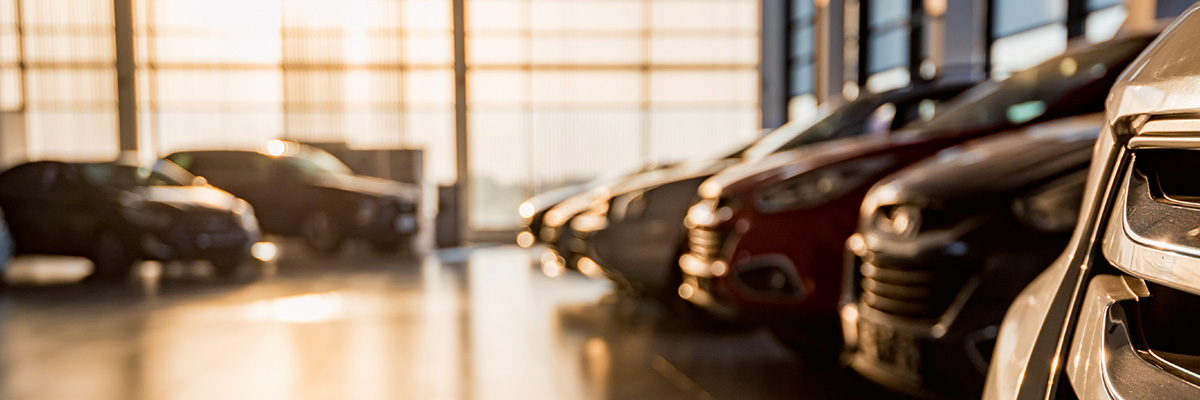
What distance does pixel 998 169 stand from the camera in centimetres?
252

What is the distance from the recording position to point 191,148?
10836 mm

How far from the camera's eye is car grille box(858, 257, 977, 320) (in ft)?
7.67

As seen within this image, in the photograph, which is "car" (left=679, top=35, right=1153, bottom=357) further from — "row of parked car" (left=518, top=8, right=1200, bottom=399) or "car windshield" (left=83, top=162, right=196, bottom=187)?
"car windshield" (left=83, top=162, right=196, bottom=187)

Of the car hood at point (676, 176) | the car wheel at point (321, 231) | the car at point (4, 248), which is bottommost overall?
the car wheel at point (321, 231)

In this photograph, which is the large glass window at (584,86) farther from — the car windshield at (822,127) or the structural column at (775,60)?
the car windshield at (822,127)

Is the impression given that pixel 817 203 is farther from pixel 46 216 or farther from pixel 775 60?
pixel 775 60

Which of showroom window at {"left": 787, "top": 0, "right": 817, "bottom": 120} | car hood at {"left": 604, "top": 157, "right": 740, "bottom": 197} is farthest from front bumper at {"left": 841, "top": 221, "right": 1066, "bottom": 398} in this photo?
showroom window at {"left": 787, "top": 0, "right": 817, "bottom": 120}

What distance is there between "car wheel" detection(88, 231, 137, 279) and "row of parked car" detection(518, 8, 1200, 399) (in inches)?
161

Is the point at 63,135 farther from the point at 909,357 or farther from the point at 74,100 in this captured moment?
the point at 909,357

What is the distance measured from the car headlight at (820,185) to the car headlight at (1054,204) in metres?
1.13

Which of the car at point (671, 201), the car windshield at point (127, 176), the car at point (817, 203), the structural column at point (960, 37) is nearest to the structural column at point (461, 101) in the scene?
the car windshield at point (127, 176)

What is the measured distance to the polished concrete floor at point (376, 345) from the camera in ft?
11.9

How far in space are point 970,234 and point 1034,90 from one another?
1.77 m

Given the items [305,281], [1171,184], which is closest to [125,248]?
[305,281]
